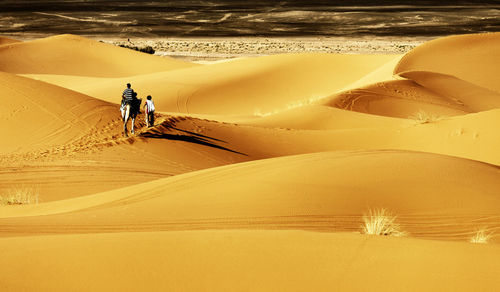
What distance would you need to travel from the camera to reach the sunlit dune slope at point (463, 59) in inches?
1150

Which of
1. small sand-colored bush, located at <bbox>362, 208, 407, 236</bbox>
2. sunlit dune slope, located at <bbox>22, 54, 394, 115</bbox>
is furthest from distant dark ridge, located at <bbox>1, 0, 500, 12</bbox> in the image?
small sand-colored bush, located at <bbox>362, 208, 407, 236</bbox>

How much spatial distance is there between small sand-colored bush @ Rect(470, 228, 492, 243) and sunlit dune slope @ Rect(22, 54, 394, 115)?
1922cm

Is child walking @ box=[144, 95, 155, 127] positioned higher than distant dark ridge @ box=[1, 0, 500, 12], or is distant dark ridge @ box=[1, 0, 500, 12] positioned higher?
distant dark ridge @ box=[1, 0, 500, 12]

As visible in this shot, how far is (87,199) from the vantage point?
30.6ft

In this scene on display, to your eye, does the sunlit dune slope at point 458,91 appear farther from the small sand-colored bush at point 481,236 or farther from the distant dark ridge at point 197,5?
the distant dark ridge at point 197,5

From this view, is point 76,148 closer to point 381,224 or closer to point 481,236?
point 381,224

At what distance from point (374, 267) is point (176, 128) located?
11662 millimetres

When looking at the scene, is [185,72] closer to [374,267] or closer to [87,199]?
[87,199]

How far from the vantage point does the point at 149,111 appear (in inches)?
586

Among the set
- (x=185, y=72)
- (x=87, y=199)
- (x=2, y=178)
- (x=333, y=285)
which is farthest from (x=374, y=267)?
(x=185, y=72)

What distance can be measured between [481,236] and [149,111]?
31.2 ft

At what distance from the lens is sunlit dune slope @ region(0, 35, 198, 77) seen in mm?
40250

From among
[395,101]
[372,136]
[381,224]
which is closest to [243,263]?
[381,224]

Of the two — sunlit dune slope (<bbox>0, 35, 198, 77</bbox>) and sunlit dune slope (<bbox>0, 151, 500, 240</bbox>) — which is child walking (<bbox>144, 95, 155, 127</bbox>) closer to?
sunlit dune slope (<bbox>0, 151, 500, 240</bbox>)
